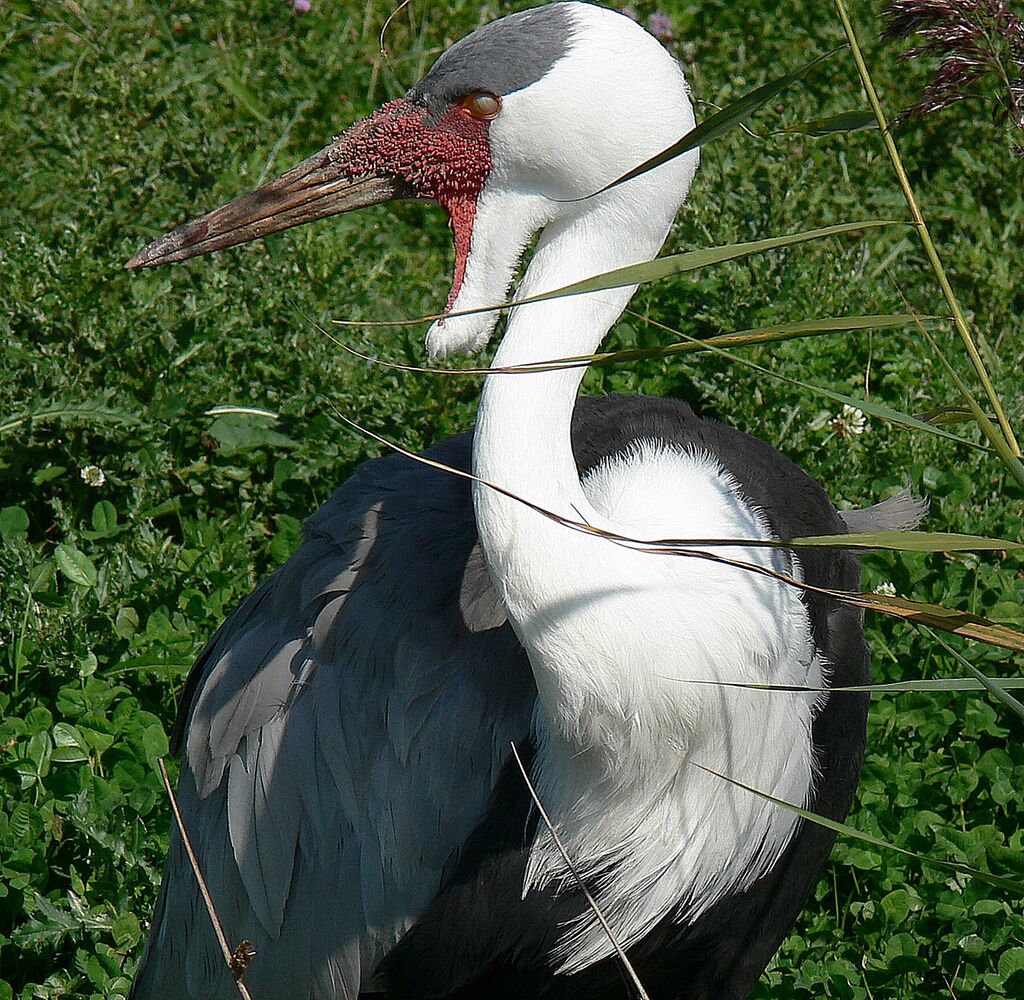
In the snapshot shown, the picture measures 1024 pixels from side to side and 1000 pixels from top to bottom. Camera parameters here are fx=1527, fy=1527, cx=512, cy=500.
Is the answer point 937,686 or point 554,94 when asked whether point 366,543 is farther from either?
point 937,686

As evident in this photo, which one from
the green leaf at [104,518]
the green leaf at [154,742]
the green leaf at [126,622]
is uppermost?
the green leaf at [104,518]

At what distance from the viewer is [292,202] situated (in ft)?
7.97

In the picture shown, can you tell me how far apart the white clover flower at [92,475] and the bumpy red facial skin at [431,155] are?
5.25 ft

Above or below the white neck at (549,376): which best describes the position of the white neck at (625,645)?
below

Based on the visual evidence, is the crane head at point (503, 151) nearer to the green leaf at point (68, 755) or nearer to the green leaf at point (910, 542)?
the green leaf at point (910, 542)

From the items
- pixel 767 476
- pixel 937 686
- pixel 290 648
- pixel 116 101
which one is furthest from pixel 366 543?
pixel 116 101

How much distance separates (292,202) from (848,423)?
76.1 inches

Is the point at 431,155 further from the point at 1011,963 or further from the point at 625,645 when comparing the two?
the point at 1011,963

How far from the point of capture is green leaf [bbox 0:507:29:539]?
12.1 ft

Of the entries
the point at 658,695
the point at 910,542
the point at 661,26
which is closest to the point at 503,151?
the point at 658,695

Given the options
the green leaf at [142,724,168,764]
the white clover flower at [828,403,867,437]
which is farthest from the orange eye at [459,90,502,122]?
the white clover flower at [828,403,867,437]

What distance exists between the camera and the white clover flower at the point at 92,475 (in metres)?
3.75

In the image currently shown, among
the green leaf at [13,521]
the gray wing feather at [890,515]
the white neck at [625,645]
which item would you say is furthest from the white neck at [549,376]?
the green leaf at [13,521]

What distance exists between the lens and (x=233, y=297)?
13.3 ft
